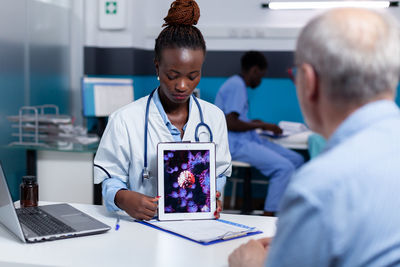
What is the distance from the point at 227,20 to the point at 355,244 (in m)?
3.82

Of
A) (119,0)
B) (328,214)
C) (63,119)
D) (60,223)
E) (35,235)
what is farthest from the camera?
(119,0)

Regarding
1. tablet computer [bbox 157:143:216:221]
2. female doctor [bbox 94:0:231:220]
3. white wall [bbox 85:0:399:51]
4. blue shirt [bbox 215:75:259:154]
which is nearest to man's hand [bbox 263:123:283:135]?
blue shirt [bbox 215:75:259:154]

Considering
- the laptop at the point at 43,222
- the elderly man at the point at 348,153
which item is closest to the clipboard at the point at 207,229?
the laptop at the point at 43,222

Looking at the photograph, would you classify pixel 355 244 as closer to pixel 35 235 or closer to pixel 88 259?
pixel 88 259

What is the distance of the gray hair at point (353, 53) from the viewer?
0.68 m

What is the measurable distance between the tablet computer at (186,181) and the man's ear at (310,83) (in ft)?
2.37

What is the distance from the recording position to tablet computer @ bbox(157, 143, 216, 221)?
4.66 ft

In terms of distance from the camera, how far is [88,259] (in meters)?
1.14

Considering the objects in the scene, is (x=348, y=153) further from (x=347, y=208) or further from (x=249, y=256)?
(x=249, y=256)

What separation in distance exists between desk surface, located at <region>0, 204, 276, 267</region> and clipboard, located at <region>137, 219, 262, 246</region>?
0.06 feet

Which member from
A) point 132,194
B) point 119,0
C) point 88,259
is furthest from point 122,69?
point 88,259

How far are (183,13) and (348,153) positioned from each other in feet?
3.36

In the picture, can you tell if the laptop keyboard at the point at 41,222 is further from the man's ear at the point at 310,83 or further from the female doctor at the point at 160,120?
the man's ear at the point at 310,83

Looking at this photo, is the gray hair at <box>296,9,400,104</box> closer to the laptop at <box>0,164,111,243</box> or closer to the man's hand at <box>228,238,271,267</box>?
the man's hand at <box>228,238,271,267</box>
